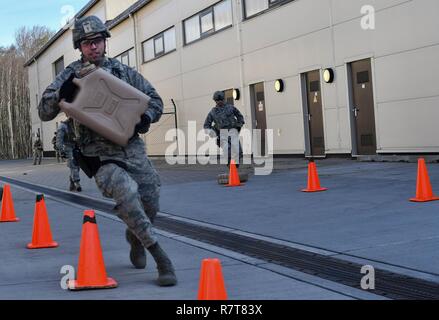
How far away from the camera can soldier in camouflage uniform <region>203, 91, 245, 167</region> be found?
14055 mm

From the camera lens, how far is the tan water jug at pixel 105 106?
473 cm

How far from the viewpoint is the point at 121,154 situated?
4895mm

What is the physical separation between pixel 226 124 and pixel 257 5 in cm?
817

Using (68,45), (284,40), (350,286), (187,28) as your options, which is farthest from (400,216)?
(68,45)

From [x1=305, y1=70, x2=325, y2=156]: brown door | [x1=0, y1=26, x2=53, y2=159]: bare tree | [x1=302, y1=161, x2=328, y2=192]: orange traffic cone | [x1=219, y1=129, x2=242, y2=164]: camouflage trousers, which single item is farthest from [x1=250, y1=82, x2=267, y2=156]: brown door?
[x1=0, y1=26, x2=53, y2=159]: bare tree

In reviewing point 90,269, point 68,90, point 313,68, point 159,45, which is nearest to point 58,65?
point 159,45

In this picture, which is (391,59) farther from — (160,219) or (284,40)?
(160,219)

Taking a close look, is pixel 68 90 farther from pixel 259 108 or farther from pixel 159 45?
pixel 159 45

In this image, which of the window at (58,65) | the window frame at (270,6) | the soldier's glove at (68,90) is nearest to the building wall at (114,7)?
the window at (58,65)

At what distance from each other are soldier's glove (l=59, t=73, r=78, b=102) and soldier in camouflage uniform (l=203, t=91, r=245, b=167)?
932 centimetres

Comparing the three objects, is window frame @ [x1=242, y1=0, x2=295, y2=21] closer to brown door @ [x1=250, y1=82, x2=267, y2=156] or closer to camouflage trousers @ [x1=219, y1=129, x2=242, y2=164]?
brown door @ [x1=250, y1=82, x2=267, y2=156]

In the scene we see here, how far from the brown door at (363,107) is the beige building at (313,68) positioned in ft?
0.09

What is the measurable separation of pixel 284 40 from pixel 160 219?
38.1 feet

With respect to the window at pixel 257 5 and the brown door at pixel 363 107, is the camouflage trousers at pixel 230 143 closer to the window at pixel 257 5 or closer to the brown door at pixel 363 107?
the brown door at pixel 363 107
